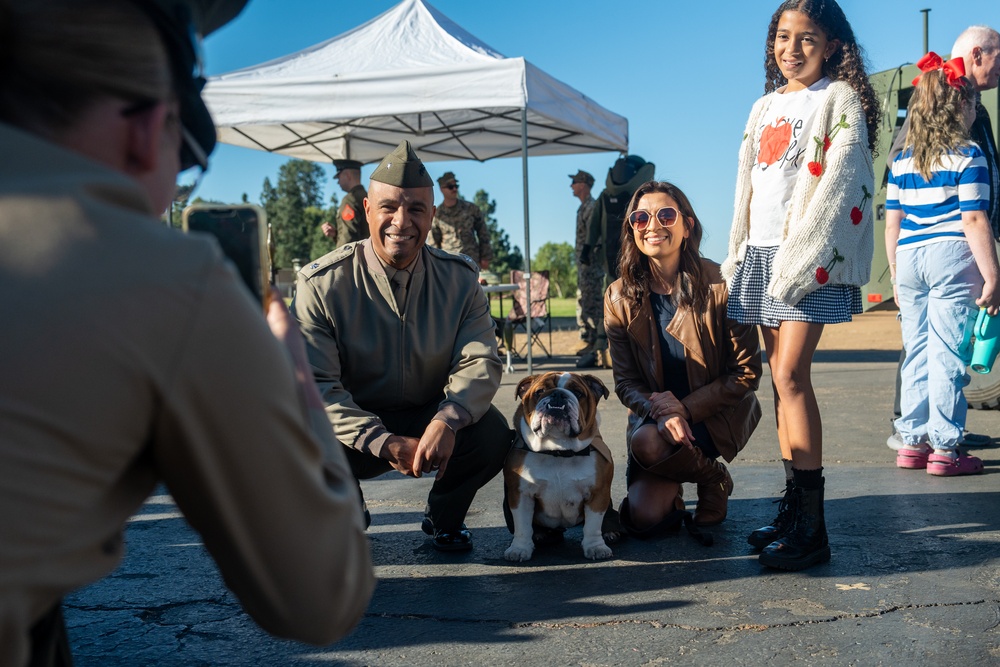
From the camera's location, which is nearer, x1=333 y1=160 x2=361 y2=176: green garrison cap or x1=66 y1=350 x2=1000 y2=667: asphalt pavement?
x1=66 y1=350 x2=1000 y2=667: asphalt pavement

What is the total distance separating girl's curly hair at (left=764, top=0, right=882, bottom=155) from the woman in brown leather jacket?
0.87 metres

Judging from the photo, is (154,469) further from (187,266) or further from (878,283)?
(878,283)

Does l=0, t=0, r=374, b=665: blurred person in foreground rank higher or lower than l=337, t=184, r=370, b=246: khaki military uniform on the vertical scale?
lower

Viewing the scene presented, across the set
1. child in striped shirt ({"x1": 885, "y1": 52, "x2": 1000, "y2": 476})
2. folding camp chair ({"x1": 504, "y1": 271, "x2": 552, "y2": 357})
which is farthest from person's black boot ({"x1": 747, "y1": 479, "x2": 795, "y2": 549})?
folding camp chair ({"x1": 504, "y1": 271, "x2": 552, "y2": 357})

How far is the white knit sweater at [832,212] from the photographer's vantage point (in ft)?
11.6

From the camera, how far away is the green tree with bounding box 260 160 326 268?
55.9 metres

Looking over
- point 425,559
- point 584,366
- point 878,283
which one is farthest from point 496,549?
point 878,283

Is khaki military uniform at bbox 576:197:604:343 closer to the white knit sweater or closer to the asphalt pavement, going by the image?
the asphalt pavement

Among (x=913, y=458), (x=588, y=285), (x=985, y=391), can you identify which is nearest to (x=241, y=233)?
(x=913, y=458)

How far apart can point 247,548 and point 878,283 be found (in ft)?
47.9

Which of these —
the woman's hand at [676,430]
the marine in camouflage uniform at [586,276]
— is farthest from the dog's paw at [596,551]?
the marine in camouflage uniform at [586,276]

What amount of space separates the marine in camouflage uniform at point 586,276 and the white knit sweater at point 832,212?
819 centimetres

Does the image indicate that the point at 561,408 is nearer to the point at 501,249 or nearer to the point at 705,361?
the point at 705,361

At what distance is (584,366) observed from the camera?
1155 centimetres
